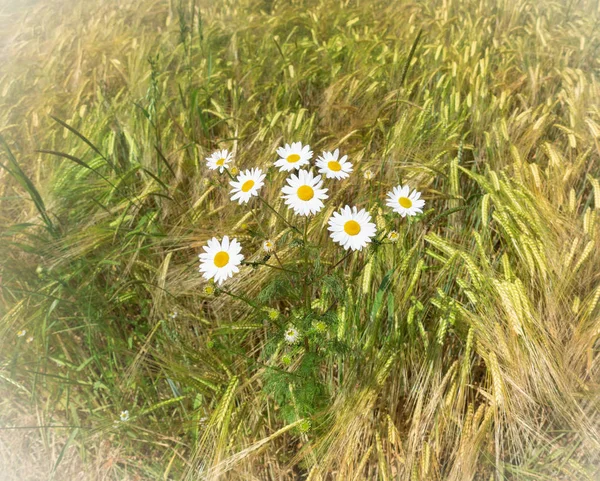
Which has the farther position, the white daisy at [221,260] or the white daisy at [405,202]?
the white daisy at [405,202]

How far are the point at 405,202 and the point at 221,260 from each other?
639 mm

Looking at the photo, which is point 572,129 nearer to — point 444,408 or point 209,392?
point 444,408

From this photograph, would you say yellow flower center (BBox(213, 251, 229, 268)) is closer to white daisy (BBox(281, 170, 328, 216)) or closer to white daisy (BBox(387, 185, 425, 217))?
white daisy (BBox(281, 170, 328, 216))

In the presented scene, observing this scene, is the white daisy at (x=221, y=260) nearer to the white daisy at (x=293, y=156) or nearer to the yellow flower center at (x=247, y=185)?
the yellow flower center at (x=247, y=185)

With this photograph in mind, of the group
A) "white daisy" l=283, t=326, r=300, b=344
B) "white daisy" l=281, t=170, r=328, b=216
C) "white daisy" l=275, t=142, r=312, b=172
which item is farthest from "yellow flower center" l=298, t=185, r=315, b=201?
"white daisy" l=283, t=326, r=300, b=344

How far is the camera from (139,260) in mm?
1734

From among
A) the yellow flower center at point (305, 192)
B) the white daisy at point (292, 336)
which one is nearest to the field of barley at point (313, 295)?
the white daisy at point (292, 336)

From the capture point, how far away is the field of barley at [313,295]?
1322 millimetres

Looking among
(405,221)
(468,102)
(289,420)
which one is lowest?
(289,420)

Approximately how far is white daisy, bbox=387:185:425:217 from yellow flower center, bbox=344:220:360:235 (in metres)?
0.16

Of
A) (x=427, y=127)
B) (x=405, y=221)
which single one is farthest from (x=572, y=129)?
(x=405, y=221)

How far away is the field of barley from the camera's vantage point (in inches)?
52.1

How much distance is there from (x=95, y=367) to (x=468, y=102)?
79.9 inches

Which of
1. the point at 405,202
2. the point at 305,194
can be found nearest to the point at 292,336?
the point at 305,194
